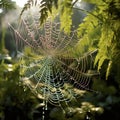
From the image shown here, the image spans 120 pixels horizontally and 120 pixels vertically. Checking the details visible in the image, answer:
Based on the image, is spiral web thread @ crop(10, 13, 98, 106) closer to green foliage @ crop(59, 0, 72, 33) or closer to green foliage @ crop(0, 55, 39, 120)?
green foliage @ crop(0, 55, 39, 120)

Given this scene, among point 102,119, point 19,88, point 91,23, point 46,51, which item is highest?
point 91,23

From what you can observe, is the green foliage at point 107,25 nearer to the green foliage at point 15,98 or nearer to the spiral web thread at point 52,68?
the spiral web thread at point 52,68

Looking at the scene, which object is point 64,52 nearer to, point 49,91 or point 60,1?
point 49,91

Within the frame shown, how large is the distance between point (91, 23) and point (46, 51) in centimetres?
226

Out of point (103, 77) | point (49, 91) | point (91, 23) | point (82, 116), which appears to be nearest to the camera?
point (91, 23)

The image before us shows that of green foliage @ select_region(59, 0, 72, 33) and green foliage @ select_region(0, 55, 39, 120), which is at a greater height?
green foliage @ select_region(59, 0, 72, 33)

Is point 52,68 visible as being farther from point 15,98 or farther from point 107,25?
point 107,25

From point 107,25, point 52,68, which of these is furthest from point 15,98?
point 107,25

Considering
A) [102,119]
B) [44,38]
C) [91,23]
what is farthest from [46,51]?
[91,23]

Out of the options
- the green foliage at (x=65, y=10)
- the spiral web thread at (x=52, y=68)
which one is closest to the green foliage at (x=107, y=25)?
the green foliage at (x=65, y=10)

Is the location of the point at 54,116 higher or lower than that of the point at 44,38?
lower

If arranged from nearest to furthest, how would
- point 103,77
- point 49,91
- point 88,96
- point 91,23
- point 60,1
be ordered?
point 60,1
point 91,23
point 49,91
point 88,96
point 103,77

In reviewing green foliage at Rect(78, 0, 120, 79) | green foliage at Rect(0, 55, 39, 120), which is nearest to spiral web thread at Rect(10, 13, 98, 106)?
green foliage at Rect(0, 55, 39, 120)

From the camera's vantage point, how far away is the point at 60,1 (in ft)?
1.73
